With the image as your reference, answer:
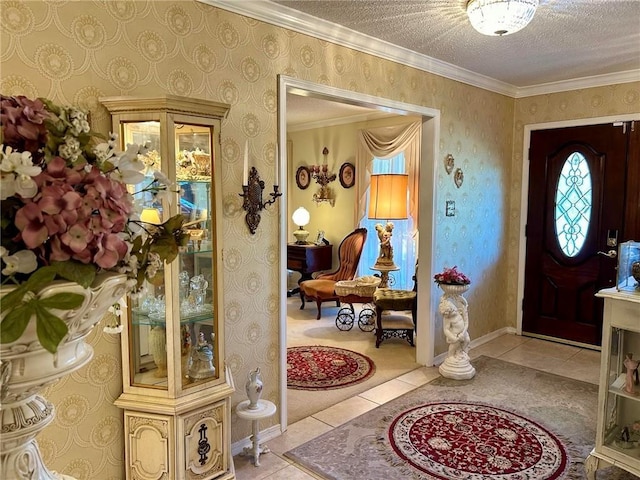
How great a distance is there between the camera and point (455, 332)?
3779 millimetres

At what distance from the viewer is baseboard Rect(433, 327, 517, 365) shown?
13.8 ft

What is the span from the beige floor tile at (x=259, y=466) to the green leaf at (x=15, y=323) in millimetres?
2216

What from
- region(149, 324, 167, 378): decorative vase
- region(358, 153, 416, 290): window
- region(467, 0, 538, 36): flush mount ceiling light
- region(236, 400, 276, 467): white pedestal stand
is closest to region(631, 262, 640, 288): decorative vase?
region(467, 0, 538, 36): flush mount ceiling light

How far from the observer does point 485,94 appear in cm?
449

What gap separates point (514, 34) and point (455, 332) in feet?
7.49

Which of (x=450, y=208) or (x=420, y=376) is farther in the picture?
(x=450, y=208)

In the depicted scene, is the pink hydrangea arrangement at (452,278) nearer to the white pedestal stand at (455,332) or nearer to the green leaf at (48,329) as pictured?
the white pedestal stand at (455,332)

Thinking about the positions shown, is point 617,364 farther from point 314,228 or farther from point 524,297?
point 314,228

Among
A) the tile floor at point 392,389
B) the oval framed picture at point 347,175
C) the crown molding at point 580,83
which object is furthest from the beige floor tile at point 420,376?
the oval framed picture at point 347,175

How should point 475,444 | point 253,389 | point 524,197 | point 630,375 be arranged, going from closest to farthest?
1. point 630,375
2. point 253,389
3. point 475,444
4. point 524,197

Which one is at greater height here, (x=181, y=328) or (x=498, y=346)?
(x=181, y=328)

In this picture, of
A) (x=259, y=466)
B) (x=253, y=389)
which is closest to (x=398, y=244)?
(x=253, y=389)

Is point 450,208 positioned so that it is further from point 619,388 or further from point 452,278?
point 619,388

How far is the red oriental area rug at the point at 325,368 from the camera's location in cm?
378
